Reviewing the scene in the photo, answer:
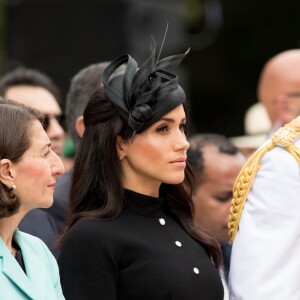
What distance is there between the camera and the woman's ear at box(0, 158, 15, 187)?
4.54m

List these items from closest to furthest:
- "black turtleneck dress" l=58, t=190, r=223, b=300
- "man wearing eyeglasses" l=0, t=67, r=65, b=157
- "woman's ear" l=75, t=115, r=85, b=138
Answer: "black turtleneck dress" l=58, t=190, r=223, b=300
"woman's ear" l=75, t=115, r=85, b=138
"man wearing eyeglasses" l=0, t=67, r=65, b=157

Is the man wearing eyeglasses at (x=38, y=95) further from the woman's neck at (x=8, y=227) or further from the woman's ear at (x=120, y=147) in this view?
the woman's neck at (x=8, y=227)

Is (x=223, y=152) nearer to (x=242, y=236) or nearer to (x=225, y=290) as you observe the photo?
(x=225, y=290)

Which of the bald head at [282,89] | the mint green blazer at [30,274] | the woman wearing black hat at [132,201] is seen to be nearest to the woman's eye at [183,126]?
the woman wearing black hat at [132,201]

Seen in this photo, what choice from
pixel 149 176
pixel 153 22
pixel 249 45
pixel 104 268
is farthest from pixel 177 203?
pixel 249 45

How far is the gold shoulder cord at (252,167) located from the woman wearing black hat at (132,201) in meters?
0.23

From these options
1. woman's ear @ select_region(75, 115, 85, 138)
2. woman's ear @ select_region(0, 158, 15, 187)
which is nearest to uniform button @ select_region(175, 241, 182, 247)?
woman's ear @ select_region(0, 158, 15, 187)

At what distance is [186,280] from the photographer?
4.96 metres

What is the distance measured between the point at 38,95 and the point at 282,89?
5.42 ft

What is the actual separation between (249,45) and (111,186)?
1245 centimetres

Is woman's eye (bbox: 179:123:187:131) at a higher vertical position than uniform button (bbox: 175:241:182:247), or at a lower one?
higher

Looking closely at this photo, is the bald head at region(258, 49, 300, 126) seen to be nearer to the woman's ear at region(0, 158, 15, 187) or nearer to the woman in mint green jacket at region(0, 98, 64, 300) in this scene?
the woman in mint green jacket at region(0, 98, 64, 300)

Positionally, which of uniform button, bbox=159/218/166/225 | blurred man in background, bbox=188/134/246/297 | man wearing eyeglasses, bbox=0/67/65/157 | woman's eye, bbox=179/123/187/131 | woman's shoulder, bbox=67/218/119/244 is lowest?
blurred man in background, bbox=188/134/246/297

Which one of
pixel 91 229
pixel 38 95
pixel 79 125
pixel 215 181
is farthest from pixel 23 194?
pixel 38 95
